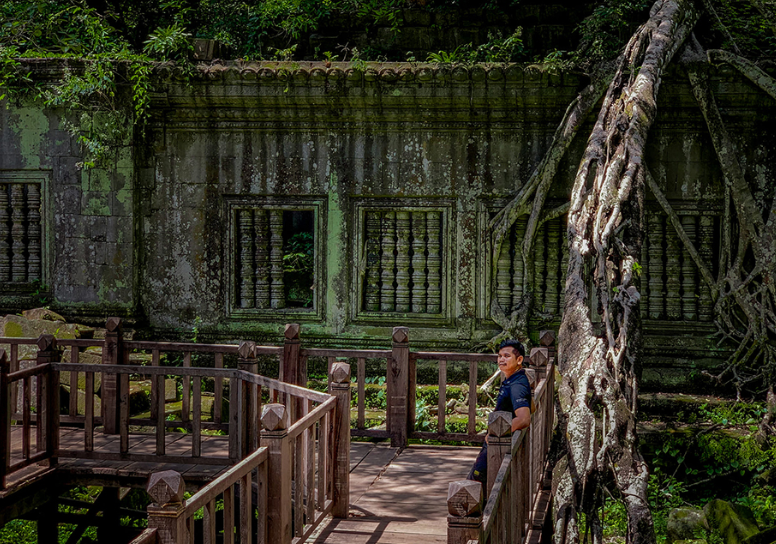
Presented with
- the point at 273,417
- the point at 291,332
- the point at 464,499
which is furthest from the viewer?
the point at 291,332

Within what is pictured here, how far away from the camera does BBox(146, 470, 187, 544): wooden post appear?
10.6 ft

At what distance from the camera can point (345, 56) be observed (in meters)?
9.94

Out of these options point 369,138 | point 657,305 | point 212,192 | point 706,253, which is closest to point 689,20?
point 706,253

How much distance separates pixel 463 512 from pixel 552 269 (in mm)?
6043

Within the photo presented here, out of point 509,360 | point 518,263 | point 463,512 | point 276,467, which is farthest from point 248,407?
point 518,263

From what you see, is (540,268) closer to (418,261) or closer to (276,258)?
(418,261)

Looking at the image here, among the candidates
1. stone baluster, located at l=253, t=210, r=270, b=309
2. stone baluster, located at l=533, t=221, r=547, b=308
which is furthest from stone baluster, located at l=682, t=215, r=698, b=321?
stone baluster, located at l=253, t=210, r=270, b=309

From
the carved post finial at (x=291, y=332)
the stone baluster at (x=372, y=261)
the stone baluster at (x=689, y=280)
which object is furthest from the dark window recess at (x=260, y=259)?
the stone baluster at (x=689, y=280)

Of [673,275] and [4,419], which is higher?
[673,275]

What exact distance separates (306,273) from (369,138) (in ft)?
16.3

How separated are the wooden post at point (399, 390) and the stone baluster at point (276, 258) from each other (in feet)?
9.18

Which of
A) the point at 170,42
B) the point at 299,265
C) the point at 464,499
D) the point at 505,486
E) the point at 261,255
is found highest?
the point at 170,42

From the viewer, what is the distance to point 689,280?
343 inches

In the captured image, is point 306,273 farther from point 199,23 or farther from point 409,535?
point 409,535
